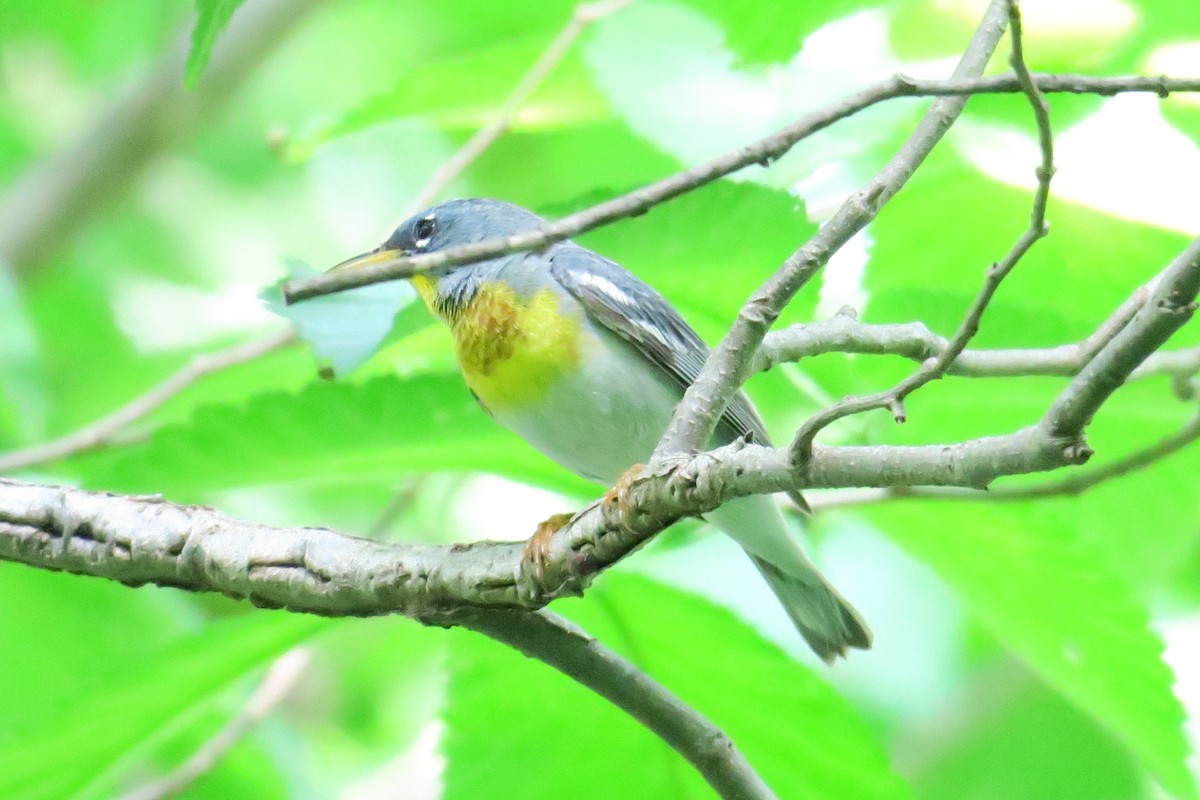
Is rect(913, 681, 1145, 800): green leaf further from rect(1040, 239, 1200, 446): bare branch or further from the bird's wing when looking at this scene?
rect(1040, 239, 1200, 446): bare branch

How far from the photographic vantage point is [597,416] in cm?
339

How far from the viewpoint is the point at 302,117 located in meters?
6.93

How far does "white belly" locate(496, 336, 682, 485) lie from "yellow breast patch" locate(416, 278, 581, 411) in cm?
4

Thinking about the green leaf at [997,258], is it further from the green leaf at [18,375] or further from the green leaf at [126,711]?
the green leaf at [18,375]

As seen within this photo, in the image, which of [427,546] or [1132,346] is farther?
[427,546]

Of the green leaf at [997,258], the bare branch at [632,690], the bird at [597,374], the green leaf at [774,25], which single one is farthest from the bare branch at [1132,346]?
the bird at [597,374]

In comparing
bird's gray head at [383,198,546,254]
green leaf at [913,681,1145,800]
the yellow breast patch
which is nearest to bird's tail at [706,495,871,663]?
the yellow breast patch

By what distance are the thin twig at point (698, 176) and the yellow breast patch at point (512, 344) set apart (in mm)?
1604

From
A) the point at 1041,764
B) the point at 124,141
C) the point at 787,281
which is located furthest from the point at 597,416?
the point at 124,141

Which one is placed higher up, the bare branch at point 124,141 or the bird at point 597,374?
the bare branch at point 124,141

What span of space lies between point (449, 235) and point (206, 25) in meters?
2.78

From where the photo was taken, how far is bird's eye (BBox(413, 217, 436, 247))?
4.20 metres

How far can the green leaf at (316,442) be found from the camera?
9.49 feet

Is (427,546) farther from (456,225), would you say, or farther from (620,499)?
(456,225)
